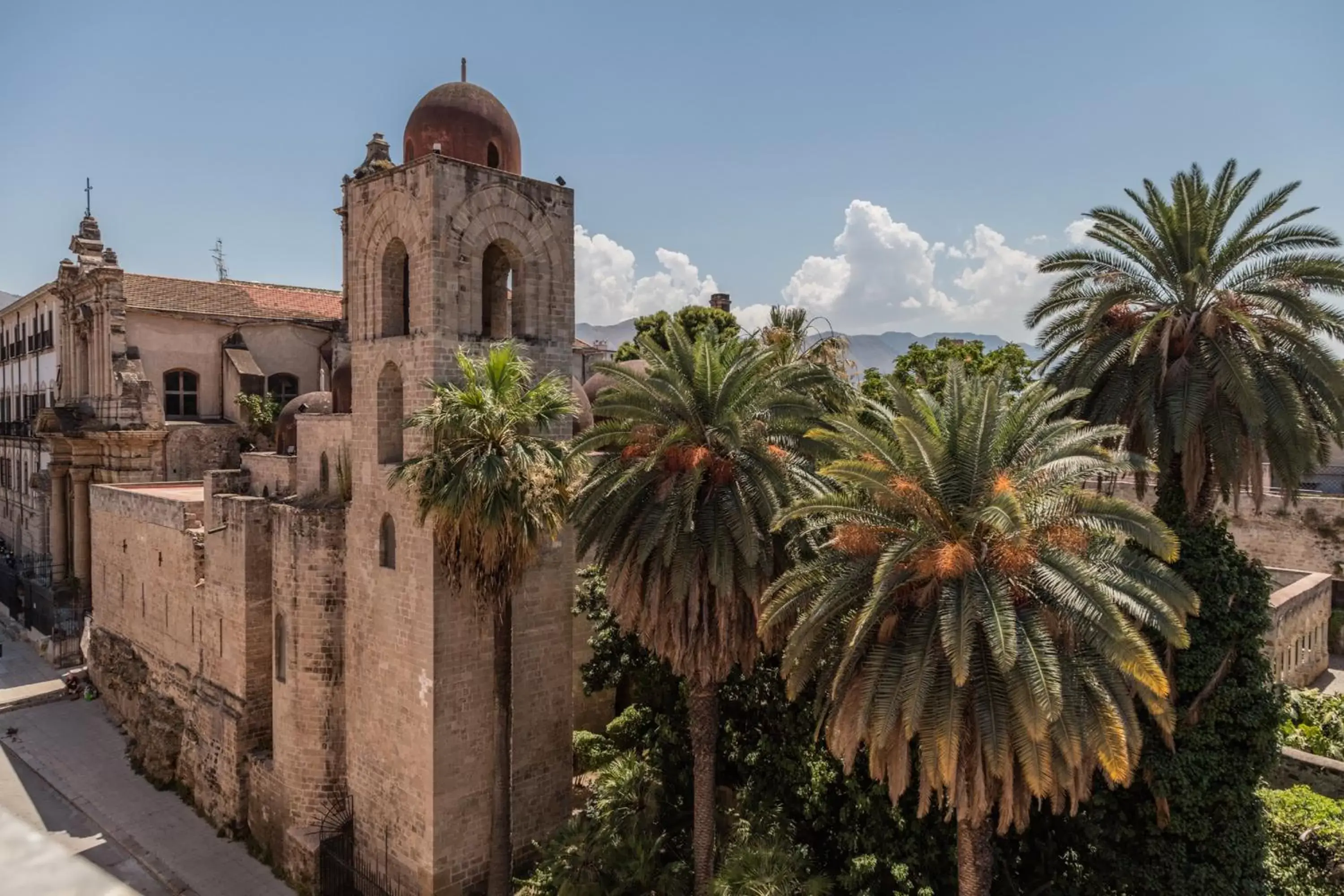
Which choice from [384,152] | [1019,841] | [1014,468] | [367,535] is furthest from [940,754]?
[384,152]

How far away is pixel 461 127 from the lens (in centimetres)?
1580

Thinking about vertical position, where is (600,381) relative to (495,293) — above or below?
below

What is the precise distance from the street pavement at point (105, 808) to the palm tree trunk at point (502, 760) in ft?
16.4

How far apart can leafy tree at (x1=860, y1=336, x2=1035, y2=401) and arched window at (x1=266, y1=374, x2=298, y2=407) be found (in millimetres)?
22206

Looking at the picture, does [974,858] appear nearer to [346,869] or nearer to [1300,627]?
[346,869]

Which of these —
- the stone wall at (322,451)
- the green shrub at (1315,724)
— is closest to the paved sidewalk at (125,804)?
the stone wall at (322,451)

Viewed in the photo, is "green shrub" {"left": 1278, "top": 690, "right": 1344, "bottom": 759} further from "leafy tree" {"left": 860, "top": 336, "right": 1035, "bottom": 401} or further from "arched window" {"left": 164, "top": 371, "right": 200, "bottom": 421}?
"arched window" {"left": 164, "top": 371, "right": 200, "bottom": 421}

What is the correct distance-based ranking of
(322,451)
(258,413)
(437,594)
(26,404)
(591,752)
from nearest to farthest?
(437,594), (591,752), (322,451), (258,413), (26,404)

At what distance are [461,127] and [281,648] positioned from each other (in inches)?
417

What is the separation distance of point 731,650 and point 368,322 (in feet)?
28.8

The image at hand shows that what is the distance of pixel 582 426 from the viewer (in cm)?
2173

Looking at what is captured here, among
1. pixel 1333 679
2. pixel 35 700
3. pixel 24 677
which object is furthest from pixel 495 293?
pixel 1333 679

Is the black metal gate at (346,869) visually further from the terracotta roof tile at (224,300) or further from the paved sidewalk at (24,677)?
the terracotta roof tile at (224,300)

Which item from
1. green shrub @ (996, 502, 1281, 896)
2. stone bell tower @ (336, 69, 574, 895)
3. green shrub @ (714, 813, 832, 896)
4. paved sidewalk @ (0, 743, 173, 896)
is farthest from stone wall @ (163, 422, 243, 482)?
green shrub @ (996, 502, 1281, 896)
